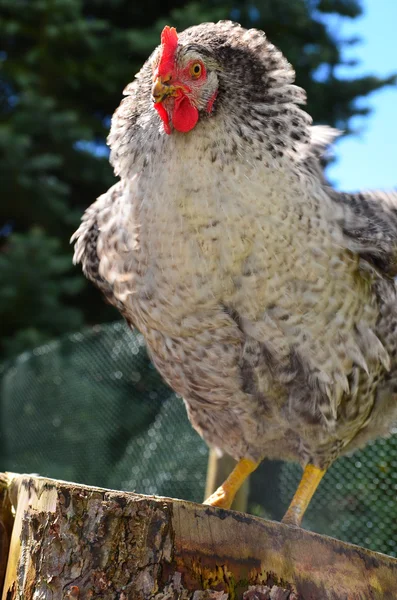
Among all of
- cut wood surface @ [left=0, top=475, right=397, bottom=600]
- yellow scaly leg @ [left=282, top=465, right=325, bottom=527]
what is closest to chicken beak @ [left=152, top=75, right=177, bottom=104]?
cut wood surface @ [left=0, top=475, right=397, bottom=600]

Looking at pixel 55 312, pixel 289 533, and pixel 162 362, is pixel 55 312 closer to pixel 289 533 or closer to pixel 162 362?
pixel 162 362

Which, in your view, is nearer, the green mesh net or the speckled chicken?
the speckled chicken

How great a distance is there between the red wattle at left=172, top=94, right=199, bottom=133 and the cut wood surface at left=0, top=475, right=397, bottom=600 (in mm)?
1219

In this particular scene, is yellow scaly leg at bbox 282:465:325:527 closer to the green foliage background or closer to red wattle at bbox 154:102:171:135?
red wattle at bbox 154:102:171:135

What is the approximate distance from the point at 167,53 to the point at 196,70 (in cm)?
11

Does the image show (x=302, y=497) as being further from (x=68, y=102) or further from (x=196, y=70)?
(x=68, y=102)

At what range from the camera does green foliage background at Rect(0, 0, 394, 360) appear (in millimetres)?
7566

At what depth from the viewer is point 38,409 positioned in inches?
234

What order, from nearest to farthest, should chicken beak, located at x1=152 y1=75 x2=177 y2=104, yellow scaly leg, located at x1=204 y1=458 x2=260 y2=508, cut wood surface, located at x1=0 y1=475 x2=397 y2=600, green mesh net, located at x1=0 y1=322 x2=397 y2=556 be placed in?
cut wood surface, located at x1=0 y1=475 x2=397 y2=600 → chicken beak, located at x1=152 y1=75 x2=177 y2=104 → yellow scaly leg, located at x1=204 y1=458 x2=260 y2=508 → green mesh net, located at x1=0 y1=322 x2=397 y2=556

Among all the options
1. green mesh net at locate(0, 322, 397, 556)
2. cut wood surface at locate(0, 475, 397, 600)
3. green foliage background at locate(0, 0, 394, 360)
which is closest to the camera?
cut wood surface at locate(0, 475, 397, 600)

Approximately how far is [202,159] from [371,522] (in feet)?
7.72

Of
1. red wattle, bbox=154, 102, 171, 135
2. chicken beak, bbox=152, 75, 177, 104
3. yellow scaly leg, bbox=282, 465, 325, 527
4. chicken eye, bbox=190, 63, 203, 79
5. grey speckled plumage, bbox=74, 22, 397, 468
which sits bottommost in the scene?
yellow scaly leg, bbox=282, 465, 325, 527

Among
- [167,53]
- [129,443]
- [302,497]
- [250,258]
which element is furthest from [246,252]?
[129,443]

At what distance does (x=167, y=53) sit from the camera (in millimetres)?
2453
